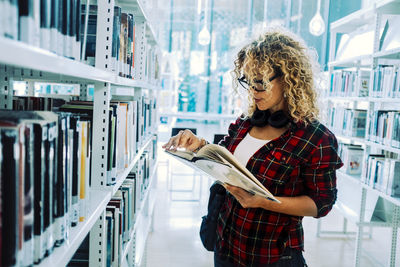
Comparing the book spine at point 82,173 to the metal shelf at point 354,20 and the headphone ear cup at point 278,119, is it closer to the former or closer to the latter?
the headphone ear cup at point 278,119

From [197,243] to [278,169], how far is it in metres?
2.20

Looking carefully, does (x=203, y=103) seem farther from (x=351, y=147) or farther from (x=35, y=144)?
(x=35, y=144)

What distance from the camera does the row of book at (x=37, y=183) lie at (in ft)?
1.68

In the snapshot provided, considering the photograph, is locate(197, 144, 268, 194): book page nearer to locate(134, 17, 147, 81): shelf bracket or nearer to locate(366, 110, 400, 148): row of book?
locate(134, 17, 147, 81): shelf bracket

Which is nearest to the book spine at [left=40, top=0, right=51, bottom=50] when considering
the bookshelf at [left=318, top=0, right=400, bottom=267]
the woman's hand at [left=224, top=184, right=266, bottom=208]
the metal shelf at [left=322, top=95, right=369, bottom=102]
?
the woman's hand at [left=224, top=184, right=266, bottom=208]

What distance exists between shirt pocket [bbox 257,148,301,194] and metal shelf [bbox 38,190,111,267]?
1.76ft

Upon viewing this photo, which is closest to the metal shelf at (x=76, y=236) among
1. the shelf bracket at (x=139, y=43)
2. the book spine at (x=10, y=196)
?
the book spine at (x=10, y=196)

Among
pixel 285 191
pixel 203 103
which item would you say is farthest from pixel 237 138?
pixel 203 103

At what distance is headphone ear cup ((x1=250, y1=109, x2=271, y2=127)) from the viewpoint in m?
1.34

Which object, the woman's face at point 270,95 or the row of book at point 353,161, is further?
the row of book at point 353,161

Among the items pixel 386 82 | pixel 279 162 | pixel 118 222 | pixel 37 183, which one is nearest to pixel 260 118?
pixel 279 162

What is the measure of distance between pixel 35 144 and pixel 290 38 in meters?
1.04

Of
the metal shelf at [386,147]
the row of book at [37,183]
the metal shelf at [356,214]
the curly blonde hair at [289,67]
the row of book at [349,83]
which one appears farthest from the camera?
the row of book at [349,83]

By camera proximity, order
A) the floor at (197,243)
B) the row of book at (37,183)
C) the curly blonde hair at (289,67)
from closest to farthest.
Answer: the row of book at (37,183), the curly blonde hair at (289,67), the floor at (197,243)
